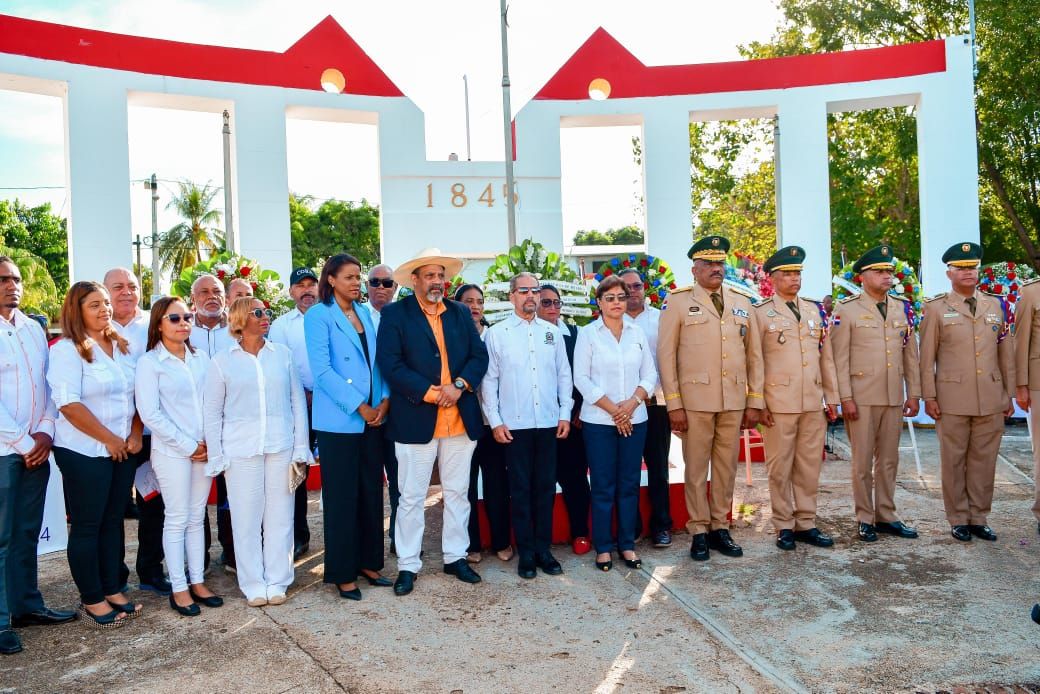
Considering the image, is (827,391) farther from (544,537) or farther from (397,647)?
(397,647)

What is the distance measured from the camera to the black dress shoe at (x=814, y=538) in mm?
4980

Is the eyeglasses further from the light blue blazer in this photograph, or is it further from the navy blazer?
the navy blazer

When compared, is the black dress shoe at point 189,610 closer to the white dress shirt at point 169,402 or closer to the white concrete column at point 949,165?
the white dress shirt at point 169,402

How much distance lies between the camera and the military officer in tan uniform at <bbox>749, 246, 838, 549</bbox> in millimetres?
5055

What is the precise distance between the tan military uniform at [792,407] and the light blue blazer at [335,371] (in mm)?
2457

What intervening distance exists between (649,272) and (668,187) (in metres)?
5.02

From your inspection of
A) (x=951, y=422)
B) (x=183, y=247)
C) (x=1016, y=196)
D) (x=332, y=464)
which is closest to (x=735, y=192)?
(x=1016, y=196)

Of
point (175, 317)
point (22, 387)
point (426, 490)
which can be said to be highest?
point (175, 317)

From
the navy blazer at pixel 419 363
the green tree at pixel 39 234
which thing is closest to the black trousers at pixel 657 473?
the navy blazer at pixel 419 363

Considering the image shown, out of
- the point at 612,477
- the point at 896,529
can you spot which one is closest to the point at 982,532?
the point at 896,529

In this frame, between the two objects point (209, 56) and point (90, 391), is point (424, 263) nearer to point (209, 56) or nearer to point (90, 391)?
point (90, 391)

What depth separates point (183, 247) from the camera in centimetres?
3566

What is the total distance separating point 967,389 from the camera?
5.20 meters

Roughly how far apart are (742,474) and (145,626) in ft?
17.6
